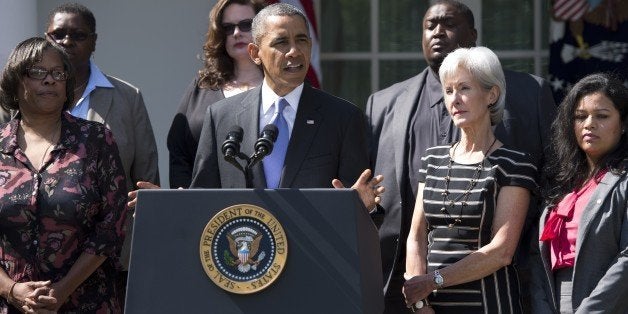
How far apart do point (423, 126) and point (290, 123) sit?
0.99 meters

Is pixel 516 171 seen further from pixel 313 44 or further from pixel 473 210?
pixel 313 44

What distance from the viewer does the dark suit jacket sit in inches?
227

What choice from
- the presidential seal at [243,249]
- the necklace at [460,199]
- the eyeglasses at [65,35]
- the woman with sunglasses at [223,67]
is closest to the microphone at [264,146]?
the presidential seal at [243,249]

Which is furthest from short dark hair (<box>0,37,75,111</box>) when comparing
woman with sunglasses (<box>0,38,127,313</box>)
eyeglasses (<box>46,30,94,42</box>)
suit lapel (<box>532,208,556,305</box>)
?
suit lapel (<box>532,208,556,305</box>)

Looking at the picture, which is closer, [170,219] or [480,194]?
[170,219]

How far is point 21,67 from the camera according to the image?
17.6 ft

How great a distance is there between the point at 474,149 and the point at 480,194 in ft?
0.72

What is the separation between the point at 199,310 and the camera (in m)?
4.15

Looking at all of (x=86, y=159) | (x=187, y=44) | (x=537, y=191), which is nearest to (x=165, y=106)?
(x=187, y=44)

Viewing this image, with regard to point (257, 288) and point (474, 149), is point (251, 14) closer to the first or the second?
point (474, 149)

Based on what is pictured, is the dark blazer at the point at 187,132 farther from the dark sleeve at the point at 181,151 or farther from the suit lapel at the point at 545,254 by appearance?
the suit lapel at the point at 545,254

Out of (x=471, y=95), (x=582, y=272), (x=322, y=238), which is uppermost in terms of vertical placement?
(x=471, y=95)

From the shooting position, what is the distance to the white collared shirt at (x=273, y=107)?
511 centimetres

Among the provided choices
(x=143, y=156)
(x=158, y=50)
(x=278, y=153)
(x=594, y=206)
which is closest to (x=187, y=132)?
(x=143, y=156)
